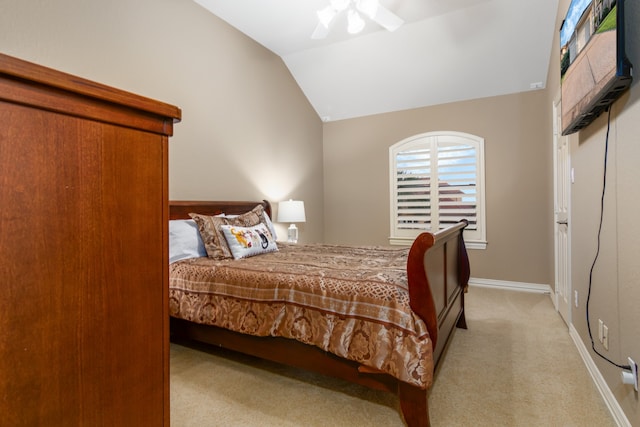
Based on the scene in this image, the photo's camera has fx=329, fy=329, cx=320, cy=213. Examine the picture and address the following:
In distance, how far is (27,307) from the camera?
0.48m

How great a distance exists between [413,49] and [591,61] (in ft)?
8.65

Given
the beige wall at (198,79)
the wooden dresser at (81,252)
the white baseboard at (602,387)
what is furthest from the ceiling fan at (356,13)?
the white baseboard at (602,387)

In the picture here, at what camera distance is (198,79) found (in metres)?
3.40

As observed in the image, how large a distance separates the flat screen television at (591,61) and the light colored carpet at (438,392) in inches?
63.0

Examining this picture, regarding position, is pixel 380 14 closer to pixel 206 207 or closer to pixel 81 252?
pixel 206 207

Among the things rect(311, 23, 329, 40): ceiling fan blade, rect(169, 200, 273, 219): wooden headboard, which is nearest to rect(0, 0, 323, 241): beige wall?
rect(169, 200, 273, 219): wooden headboard

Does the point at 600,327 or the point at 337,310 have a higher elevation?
the point at 337,310

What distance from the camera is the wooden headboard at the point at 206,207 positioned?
3.03m

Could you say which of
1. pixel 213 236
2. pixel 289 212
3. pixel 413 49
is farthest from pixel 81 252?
pixel 413 49

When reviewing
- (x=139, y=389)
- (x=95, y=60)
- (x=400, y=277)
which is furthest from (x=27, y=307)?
(x=95, y=60)

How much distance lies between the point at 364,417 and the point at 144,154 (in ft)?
5.45

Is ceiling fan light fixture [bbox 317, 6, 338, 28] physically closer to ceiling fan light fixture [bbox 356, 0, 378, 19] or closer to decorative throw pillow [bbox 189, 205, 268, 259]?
ceiling fan light fixture [bbox 356, 0, 378, 19]

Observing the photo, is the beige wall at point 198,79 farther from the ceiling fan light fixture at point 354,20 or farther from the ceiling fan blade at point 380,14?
the ceiling fan blade at point 380,14

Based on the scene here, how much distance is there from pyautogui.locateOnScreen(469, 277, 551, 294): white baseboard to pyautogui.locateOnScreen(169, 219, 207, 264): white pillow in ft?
11.8
